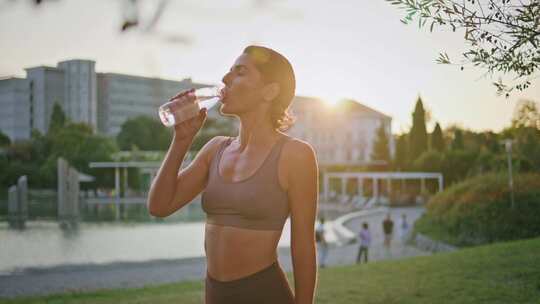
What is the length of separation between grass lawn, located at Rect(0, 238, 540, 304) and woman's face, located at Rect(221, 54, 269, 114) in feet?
18.2

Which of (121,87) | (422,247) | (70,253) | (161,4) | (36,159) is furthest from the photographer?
(121,87)

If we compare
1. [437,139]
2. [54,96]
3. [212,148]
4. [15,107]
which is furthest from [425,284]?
[54,96]

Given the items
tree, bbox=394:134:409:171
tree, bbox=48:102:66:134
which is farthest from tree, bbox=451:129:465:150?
tree, bbox=48:102:66:134

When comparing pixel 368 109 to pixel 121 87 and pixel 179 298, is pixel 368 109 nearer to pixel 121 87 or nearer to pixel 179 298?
pixel 121 87

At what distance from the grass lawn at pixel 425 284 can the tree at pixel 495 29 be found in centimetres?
384

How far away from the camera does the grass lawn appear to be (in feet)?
24.5

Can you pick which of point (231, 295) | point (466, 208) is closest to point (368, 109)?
point (466, 208)

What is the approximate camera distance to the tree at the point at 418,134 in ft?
149

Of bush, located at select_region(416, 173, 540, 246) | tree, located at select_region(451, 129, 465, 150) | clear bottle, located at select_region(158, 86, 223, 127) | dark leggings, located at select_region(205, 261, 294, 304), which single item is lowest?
bush, located at select_region(416, 173, 540, 246)

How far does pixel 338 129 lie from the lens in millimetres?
86375

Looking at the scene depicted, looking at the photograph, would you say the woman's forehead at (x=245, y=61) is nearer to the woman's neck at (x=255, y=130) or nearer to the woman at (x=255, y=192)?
the woman at (x=255, y=192)

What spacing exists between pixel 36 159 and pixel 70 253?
42.5 meters

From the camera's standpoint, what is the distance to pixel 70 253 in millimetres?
17719

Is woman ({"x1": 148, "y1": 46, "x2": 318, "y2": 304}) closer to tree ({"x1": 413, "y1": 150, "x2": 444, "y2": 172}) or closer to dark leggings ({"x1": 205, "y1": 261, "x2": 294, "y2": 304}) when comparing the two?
dark leggings ({"x1": 205, "y1": 261, "x2": 294, "y2": 304})
